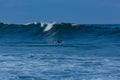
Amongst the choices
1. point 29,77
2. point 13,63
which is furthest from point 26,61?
point 29,77

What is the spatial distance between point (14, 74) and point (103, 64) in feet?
10.9

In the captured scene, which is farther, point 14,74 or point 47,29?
point 47,29

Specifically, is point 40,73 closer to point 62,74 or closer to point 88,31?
point 62,74

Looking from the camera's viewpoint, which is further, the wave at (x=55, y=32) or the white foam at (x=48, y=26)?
the white foam at (x=48, y=26)

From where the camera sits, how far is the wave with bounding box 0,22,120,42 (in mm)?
30767

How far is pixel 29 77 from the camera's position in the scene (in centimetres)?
1218

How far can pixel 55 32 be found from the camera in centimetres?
3400

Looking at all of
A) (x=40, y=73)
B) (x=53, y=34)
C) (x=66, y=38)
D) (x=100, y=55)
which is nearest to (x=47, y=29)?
(x=53, y=34)

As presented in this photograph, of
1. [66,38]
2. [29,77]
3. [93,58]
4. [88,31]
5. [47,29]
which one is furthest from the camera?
[47,29]

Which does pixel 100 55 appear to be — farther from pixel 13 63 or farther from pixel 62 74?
pixel 62 74

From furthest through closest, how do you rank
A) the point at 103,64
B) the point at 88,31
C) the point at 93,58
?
the point at 88,31
the point at 93,58
the point at 103,64

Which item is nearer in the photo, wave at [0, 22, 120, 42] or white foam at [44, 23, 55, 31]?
wave at [0, 22, 120, 42]

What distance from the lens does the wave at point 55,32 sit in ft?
101

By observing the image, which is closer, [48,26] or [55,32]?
[55,32]
